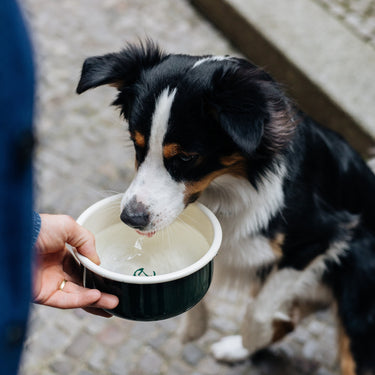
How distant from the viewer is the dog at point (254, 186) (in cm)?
172

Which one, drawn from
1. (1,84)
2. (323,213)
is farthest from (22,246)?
(323,213)

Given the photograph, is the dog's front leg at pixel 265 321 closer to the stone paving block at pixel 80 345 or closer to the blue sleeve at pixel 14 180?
the stone paving block at pixel 80 345

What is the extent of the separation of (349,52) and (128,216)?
2897 millimetres

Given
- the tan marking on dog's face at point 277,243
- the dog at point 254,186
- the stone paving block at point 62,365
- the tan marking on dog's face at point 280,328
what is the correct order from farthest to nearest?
the stone paving block at point 62,365, the tan marking on dog's face at point 280,328, the tan marking on dog's face at point 277,243, the dog at point 254,186

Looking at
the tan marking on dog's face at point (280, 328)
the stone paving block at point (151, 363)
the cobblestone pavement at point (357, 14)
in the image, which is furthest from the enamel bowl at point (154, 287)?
the cobblestone pavement at point (357, 14)

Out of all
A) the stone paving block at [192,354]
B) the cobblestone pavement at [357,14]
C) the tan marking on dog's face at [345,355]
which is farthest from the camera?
the cobblestone pavement at [357,14]

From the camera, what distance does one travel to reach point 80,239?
1.54 meters

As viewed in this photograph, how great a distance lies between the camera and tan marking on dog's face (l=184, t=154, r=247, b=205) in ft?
5.96

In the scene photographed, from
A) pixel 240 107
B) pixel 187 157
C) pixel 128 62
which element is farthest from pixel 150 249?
pixel 128 62

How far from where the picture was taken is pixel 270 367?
2.70 metres

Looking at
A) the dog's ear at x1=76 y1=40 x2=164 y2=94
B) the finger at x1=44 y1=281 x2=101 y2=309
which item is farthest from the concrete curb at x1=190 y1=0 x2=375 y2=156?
the finger at x1=44 y1=281 x2=101 y2=309

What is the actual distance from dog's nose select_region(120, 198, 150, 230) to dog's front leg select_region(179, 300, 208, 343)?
105 cm

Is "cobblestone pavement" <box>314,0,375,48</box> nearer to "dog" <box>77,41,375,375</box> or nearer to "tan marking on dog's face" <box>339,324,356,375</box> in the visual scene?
A: "dog" <box>77,41,375,375</box>

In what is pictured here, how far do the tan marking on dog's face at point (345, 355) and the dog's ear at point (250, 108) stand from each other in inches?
39.1
